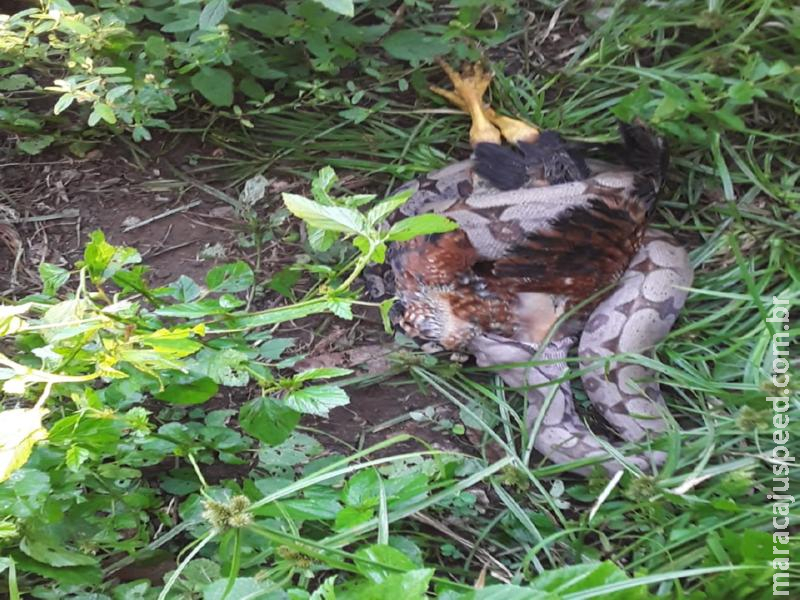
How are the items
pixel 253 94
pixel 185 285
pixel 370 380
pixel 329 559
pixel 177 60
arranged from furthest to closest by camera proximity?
pixel 253 94, pixel 177 60, pixel 370 380, pixel 185 285, pixel 329 559

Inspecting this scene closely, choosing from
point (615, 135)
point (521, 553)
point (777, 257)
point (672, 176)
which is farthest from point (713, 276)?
point (521, 553)

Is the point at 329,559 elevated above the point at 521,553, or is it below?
above

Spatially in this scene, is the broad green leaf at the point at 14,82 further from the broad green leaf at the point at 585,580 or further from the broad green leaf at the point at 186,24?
the broad green leaf at the point at 585,580

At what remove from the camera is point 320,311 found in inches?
71.8

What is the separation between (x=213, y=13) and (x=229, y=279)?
90 centimetres

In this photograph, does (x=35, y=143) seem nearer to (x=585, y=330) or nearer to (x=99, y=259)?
(x=99, y=259)

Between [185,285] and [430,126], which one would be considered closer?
[185,285]

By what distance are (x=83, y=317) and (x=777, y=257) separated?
221 cm

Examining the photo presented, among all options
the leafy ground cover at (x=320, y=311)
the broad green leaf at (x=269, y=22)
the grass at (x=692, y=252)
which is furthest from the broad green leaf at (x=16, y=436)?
the broad green leaf at (x=269, y=22)

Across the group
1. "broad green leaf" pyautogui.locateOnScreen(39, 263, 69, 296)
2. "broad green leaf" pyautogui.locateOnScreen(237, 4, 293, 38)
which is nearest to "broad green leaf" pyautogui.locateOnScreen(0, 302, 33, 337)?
"broad green leaf" pyautogui.locateOnScreen(39, 263, 69, 296)

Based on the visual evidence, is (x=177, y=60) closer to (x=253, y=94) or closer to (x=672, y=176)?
(x=253, y=94)

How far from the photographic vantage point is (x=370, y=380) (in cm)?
240

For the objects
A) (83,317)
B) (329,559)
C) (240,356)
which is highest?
(83,317)

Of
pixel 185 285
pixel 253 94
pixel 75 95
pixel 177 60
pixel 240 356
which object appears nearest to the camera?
pixel 240 356
